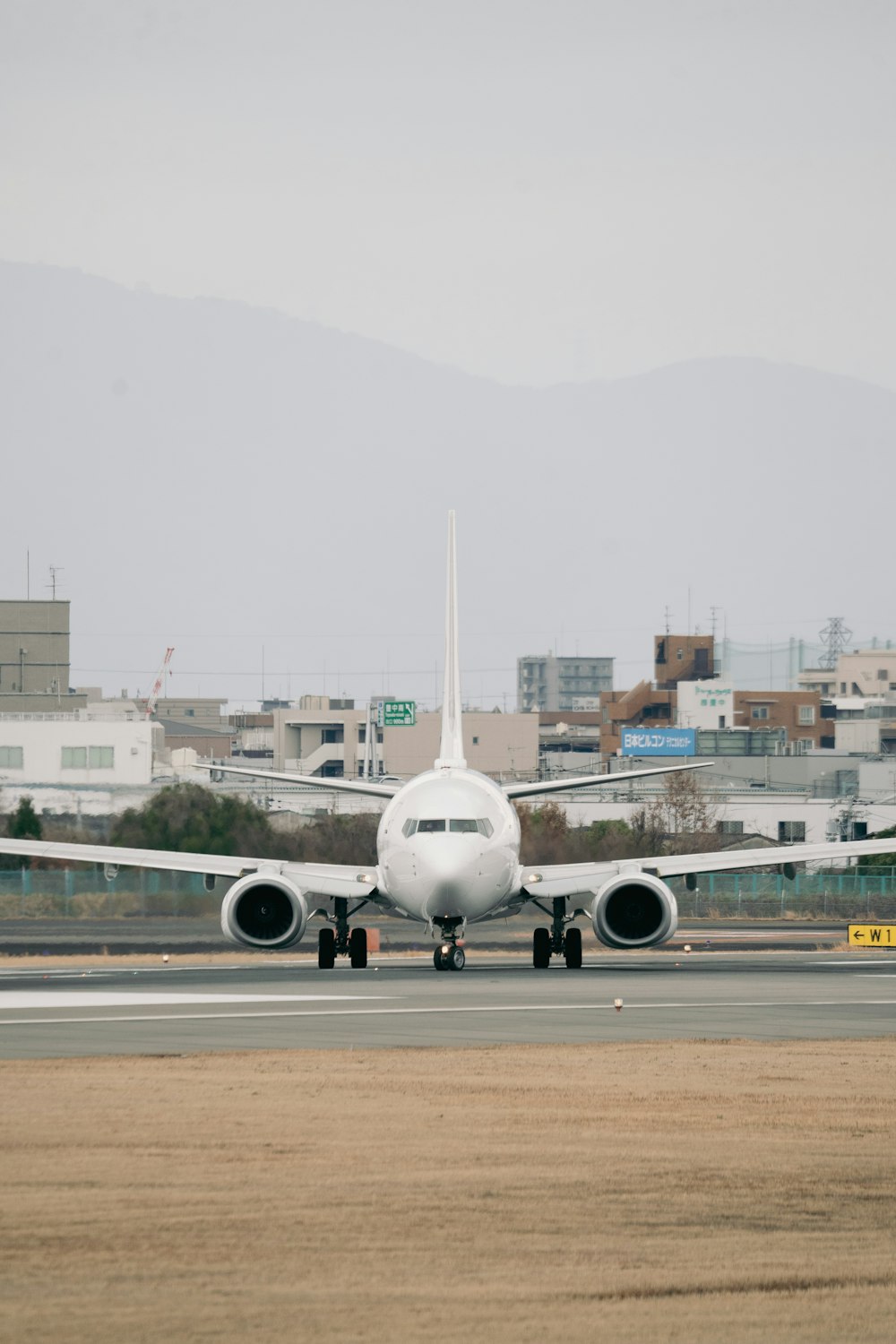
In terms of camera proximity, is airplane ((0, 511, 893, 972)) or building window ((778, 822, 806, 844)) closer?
airplane ((0, 511, 893, 972))

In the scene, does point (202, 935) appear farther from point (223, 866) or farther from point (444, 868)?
point (444, 868)

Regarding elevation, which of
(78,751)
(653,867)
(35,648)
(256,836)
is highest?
(35,648)


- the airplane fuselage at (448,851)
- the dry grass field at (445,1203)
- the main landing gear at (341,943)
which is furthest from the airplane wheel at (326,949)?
the dry grass field at (445,1203)

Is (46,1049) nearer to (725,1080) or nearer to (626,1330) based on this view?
(725,1080)

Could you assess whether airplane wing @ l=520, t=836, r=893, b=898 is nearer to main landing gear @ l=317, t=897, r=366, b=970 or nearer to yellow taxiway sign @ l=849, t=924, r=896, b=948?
main landing gear @ l=317, t=897, r=366, b=970

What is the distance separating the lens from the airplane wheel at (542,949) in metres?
42.6

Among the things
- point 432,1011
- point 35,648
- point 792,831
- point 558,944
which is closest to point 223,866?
point 558,944

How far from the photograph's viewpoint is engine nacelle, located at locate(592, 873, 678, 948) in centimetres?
4125

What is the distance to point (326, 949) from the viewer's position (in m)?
42.8

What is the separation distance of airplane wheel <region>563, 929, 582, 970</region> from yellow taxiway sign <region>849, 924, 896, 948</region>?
14376 mm

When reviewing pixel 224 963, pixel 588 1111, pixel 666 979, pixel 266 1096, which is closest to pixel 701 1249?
pixel 588 1111

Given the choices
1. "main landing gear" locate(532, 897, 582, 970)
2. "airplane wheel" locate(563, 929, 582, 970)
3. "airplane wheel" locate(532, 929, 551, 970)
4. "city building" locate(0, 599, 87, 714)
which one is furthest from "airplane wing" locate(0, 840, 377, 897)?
"city building" locate(0, 599, 87, 714)

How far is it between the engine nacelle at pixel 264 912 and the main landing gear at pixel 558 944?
5.12 meters

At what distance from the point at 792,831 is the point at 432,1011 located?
86289 millimetres
